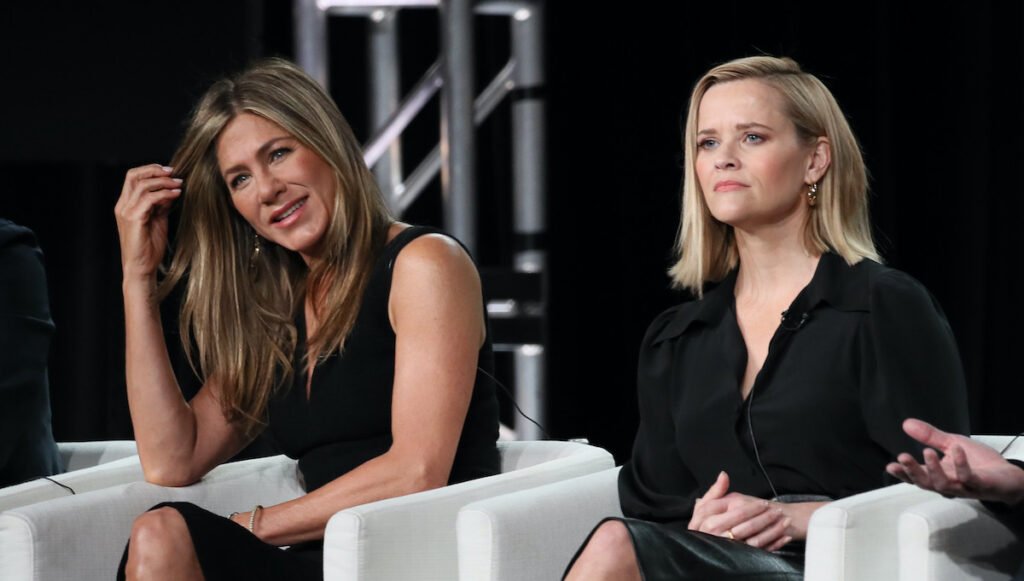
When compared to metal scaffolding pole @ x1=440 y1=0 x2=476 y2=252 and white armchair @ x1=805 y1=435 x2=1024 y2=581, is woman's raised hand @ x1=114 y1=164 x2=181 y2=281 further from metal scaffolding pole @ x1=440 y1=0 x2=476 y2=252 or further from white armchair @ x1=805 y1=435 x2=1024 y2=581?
white armchair @ x1=805 y1=435 x2=1024 y2=581

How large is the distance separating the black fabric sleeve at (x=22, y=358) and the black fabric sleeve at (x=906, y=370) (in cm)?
146

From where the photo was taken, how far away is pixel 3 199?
4039mm

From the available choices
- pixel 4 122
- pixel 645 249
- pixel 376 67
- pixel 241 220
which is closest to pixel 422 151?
pixel 376 67

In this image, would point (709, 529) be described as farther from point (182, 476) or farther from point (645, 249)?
point (645, 249)

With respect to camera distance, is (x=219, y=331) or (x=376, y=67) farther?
(x=376, y=67)

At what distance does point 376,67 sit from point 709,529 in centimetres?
224

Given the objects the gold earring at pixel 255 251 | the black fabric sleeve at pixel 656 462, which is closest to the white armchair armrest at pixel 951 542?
the black fabric sleeve at pixel 656 462

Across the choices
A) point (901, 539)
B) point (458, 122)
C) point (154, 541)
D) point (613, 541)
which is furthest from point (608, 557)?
point (458, 122)

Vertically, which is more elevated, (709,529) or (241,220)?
(241,220)

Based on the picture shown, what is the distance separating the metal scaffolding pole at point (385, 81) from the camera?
396 centimetres

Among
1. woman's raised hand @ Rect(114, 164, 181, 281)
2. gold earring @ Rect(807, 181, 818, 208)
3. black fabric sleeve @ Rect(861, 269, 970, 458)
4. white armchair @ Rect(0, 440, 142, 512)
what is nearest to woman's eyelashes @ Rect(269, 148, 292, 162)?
woman's raised hand @ Rect(114, 164, 181, 281)

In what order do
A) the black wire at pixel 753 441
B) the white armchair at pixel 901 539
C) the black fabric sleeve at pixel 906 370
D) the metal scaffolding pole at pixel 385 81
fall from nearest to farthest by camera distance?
1. the white armchair at pixel 901 539
2. the black fabric sleeve at pixel 906 370
3. the black wire at pixel 753 441
4. the metal scaffolding pole at pixel 385 81

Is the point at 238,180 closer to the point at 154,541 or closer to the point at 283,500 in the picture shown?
the point at 283,500

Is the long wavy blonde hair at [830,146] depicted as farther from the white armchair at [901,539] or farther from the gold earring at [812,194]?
the white armchair at [901,539]
